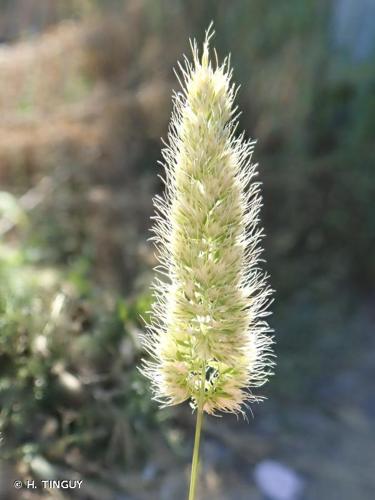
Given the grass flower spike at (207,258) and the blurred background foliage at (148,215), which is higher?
the blurred background foliage at (148,215)

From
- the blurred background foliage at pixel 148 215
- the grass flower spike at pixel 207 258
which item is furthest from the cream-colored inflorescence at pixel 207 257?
the blurred background foliage at pixel 148 215

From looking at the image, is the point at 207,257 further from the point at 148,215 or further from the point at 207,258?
the point at 148,215

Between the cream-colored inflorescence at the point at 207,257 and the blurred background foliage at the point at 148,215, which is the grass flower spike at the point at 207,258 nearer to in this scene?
the cream-colored inflorescence at the point at 207,257

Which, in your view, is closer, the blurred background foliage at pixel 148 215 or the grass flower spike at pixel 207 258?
the grass flower spike at pixel 207 258

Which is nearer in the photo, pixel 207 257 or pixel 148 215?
pixel 207 257

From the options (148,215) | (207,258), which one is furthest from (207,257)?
(148,215)

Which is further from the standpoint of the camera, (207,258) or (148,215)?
(148,215)

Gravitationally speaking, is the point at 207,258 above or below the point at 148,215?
below
